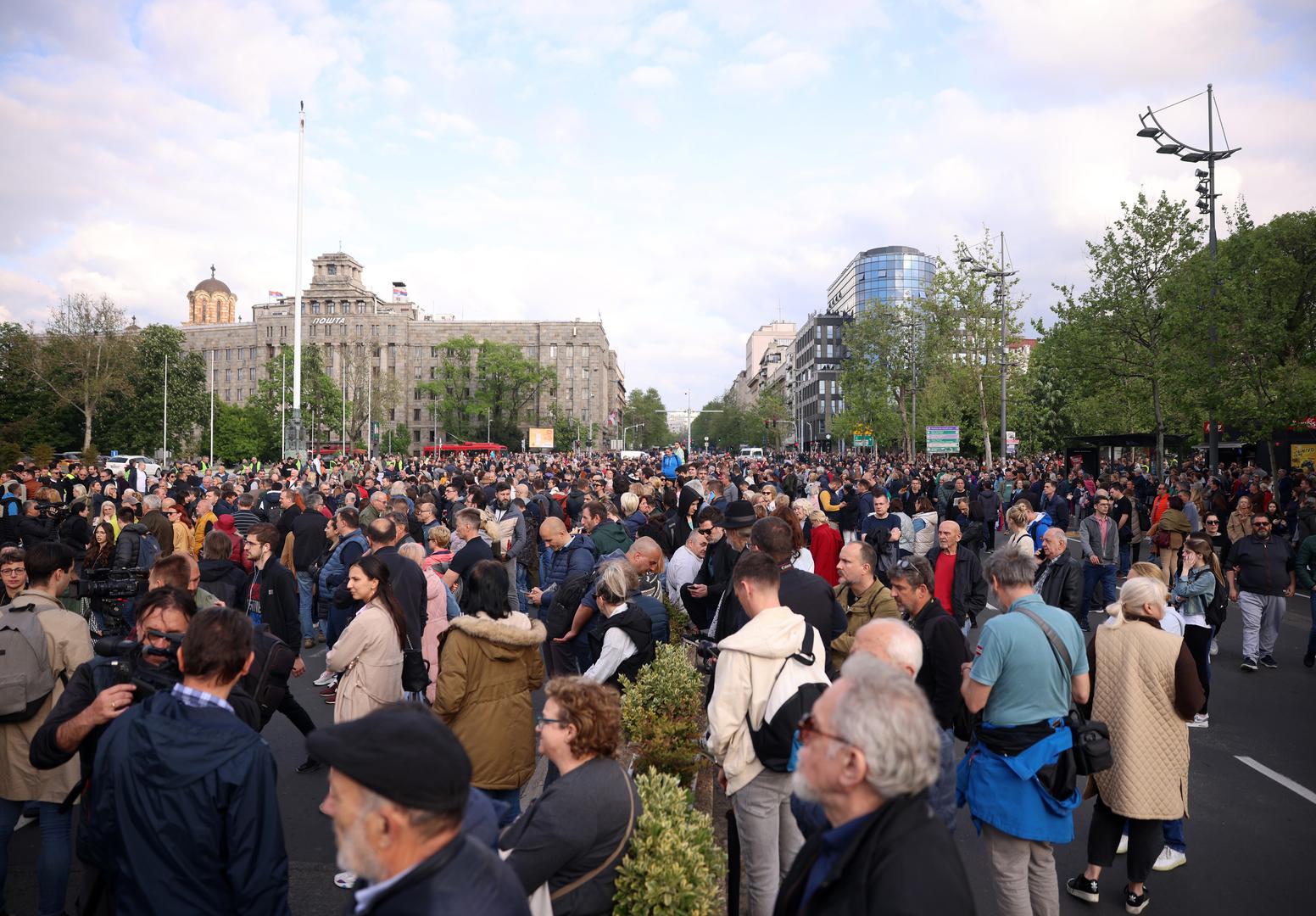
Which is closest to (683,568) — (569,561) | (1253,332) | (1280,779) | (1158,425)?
(569,561)

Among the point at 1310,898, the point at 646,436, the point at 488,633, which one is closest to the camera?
the point at 488,633

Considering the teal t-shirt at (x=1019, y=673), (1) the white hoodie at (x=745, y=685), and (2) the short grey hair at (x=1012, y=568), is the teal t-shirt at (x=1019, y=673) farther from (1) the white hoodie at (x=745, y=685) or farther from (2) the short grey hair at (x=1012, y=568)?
(1) the white hoodie at (x=745, y=685)

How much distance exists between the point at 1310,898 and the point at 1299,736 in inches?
129

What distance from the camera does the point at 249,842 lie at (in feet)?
9.45

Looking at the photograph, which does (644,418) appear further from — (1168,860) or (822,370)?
(1168,860)

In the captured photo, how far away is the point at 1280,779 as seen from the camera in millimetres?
6457

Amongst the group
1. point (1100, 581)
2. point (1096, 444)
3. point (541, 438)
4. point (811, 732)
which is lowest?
point (1100, 581)

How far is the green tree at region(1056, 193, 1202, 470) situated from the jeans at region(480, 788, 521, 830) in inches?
1088

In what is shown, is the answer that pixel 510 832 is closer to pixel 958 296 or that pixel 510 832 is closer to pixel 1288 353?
pixel 1288 353

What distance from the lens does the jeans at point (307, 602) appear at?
10.8m

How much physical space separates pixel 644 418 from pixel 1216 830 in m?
144

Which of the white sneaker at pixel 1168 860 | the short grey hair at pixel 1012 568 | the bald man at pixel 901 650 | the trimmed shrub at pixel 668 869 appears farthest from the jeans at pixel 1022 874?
the white sneaker at pixel 1168 860

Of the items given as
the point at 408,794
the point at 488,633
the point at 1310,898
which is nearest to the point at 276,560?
the point at 488,633

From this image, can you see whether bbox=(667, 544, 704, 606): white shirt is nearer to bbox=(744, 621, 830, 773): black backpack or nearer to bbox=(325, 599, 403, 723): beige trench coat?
bbox=(325, 599, 403, 723): beige trench coat
